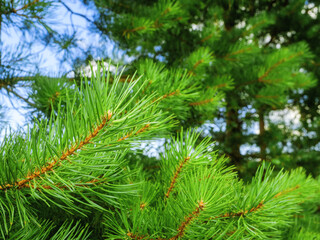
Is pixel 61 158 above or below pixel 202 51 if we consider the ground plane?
below

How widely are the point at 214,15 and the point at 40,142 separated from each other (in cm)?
169

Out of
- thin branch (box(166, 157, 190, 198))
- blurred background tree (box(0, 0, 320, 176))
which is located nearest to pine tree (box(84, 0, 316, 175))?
blurred background tree (box(0, 0, 320, 176))

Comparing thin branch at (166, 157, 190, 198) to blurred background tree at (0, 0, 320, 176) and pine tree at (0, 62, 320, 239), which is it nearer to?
pine tree at (0, 62, 320, 239)

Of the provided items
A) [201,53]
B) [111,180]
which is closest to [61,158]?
[111,180]

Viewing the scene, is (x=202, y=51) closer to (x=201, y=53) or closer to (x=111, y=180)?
(x=201, y=53)

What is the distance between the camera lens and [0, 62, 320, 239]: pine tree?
0.27 metres

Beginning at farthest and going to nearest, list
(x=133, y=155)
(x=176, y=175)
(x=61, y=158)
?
1. (x=133, y=155)
2. (x=176, y=175)
3. (x=61, y=158)

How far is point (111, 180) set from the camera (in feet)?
1.04

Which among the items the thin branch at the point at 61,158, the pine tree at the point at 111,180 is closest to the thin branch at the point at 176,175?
the pine tree at the point at 111,180

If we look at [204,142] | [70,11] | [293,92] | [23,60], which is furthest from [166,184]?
[293,92]

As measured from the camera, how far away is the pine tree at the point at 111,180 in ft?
0.87

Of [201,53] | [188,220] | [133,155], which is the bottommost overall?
[188,220]

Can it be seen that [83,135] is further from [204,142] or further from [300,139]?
[300,139]

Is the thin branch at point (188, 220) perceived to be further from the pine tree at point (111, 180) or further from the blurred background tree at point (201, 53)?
the blurred background tree at point (201, 53)
